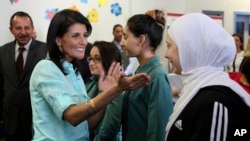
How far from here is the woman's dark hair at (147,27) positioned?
1.90 metres

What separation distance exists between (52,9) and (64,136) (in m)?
3.31

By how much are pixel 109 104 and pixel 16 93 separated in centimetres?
162

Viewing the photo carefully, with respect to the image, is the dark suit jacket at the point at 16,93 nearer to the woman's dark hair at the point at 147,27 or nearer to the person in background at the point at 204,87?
the woman's dark hair at the point at 147,27

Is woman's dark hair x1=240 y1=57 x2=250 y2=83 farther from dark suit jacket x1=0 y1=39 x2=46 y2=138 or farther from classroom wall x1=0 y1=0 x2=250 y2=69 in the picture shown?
dark suit jacket x1=0 y1=39 x2=46 y2=138

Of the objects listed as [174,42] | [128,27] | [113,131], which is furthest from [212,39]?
[113,131]

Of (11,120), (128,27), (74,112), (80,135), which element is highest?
(128,27)

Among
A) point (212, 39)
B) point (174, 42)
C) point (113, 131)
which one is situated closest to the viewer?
point (212, 39)

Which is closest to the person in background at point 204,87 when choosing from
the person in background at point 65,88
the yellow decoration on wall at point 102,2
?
the person in background at point 65,88

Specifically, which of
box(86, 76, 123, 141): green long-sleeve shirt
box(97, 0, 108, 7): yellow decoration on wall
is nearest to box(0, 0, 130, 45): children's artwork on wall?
box(97, 0, 108, 7): yellow decoration on wall

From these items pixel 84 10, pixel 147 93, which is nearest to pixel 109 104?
pixel 147 93

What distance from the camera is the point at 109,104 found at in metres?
1.90

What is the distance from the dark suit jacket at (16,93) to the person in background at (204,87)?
2.05 m

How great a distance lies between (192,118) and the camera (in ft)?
3.83

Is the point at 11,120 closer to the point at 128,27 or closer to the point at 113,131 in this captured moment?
the point at 113,131
